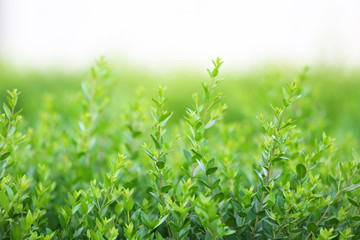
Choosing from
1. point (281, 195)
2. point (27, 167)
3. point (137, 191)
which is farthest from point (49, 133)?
point (281, 195)

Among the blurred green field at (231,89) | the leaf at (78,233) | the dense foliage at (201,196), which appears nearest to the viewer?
the dense foliage at (201,196)

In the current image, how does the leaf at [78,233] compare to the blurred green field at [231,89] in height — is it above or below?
above

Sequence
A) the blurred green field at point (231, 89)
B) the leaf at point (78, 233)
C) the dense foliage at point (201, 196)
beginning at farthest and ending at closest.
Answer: the blurred green field at point (231, 89), the leaf at point (78, 233), the dense foliage at point (201, 196)

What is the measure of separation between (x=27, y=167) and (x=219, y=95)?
4.59 ft

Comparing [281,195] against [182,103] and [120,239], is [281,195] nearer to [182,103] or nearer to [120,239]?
[120,239]

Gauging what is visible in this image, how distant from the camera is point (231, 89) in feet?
17.6

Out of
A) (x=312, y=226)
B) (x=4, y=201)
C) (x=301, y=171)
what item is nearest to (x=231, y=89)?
(x=301, y=171)

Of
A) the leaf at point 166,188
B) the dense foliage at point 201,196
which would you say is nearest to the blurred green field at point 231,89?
the dense foliage at point 201,196

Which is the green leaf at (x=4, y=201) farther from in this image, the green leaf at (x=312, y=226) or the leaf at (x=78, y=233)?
the green leaf at (x=312, y=226)

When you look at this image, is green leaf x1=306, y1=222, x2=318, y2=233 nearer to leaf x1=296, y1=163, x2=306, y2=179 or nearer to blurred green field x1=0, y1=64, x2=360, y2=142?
leaf x1=296, y1=163, x2=306, y2=179

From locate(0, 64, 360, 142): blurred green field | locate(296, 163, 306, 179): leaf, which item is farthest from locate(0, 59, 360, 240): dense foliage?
locate(0, 64, 360, 142): blurred green field

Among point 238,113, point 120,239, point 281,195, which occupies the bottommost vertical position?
point 238,113

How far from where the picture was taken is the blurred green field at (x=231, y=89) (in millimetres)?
3627

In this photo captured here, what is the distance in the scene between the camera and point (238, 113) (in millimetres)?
4586
